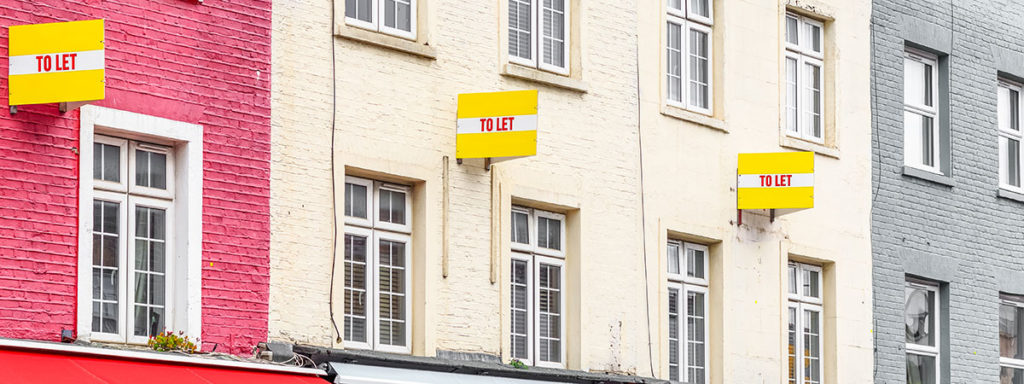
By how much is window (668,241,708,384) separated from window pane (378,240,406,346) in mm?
4011

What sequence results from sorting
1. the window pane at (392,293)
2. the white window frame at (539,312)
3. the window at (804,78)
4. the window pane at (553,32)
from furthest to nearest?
the window at (804,78) → the window pane at (553,32) → the white window frame at (539,312) → the window pane at (392,293)

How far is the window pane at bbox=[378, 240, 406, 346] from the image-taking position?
63.7 feet

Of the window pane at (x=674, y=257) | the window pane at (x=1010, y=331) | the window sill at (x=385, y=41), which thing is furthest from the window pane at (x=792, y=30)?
the window sill at (x=385, y=41)

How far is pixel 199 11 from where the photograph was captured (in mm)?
17625

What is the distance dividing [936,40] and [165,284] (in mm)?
12400

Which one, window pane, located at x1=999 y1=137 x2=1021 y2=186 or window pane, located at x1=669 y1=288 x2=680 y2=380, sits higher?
window pane, located at x1=999 y1=137 x2=1021 y2=186

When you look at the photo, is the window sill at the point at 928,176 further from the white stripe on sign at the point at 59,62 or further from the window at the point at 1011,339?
the white stripe on sign at the point at 59,62

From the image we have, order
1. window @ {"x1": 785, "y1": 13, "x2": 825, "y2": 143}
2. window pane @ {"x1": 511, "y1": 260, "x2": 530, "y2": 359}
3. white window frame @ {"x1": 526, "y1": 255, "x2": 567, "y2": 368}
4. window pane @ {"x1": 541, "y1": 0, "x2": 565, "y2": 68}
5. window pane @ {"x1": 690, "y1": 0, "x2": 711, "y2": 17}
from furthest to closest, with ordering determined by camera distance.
Answer: window @ {"x1": 785, "y1": 13, "x2": 825, "y2": 143}, window pane @ {"x1": 690, "y1": 0, "x2": 711, "y2": 17}, window pane @ {"x1": 541, "y1": 0, "x2": 565, "y2": 68}, white window frame @ {"x1": 526, "y1": 255, "x2": 567, "y2": 368}, window pane @ {"x1": 511, "y1": 260, "x2": 530, "y2": 359}

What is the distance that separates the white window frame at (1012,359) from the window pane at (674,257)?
20.7ft

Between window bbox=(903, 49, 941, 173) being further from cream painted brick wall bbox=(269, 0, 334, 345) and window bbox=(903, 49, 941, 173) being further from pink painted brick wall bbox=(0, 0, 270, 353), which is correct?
pink painted brick wall bbox=(0, 0, 270, 353)

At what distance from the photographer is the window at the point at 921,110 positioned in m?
26.4

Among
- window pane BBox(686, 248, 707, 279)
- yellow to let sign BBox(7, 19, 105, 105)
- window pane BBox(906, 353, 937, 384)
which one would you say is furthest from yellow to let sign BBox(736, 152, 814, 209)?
yellow to let sign BBox(7, 19, 105, 105)

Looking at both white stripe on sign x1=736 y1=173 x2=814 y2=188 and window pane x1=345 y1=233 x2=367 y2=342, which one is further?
white stripe on sign x1=736 y1=173 x2=814 y2=188

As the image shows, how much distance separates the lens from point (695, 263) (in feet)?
75.7
